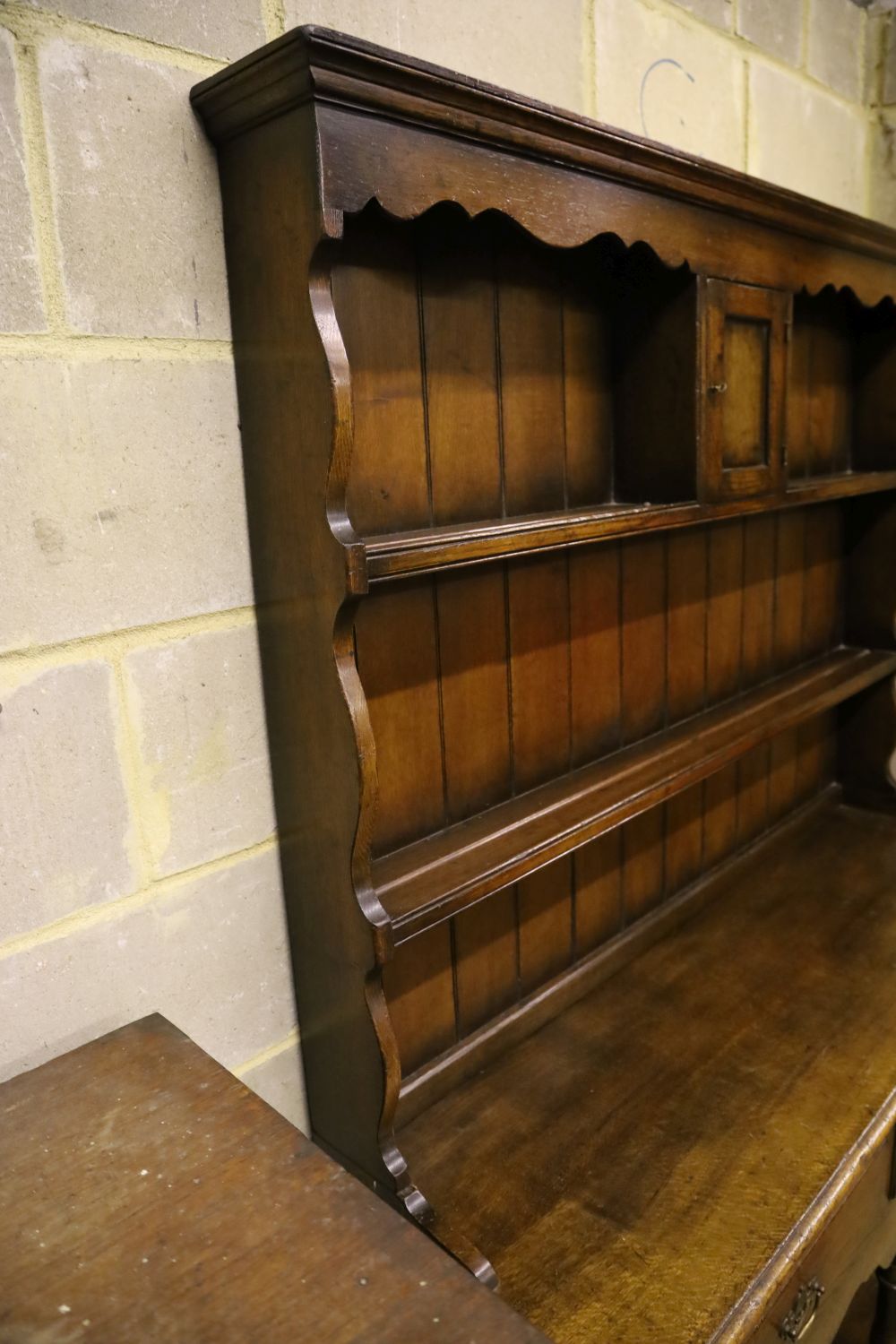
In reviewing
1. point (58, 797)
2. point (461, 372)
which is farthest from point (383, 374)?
point (58, 797)

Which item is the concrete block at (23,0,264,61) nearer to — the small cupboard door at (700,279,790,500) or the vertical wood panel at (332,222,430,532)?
the vertical wood panel at (332,222,430,532)

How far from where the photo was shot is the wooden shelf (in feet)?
→ 3.33

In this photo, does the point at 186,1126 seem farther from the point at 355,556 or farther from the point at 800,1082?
the point at 800,1082

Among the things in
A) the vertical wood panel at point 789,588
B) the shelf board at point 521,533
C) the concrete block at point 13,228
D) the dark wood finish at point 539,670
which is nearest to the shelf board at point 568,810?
the dark wood finish at point 539,670

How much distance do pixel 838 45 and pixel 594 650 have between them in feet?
4.65

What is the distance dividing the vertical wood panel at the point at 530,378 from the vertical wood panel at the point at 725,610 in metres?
0.47

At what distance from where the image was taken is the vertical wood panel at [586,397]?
135cm

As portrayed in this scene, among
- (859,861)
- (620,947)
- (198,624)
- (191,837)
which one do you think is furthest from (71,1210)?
(859,861)

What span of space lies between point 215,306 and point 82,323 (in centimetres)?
15

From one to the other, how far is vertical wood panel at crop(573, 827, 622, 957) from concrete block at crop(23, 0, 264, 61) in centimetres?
112

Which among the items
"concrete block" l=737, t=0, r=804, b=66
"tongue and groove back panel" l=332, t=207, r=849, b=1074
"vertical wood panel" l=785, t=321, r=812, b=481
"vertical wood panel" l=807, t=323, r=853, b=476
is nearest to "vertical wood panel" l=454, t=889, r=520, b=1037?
"tongue and groove back panel" l=332, t=207, r=849, b=1074

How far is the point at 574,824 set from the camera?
49.5 inches

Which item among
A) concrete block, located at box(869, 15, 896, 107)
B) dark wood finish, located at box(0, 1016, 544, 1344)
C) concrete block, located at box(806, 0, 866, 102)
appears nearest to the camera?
dark wood finish, located at box(0, 1016, 544, 1344)

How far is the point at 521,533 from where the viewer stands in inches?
42.3
